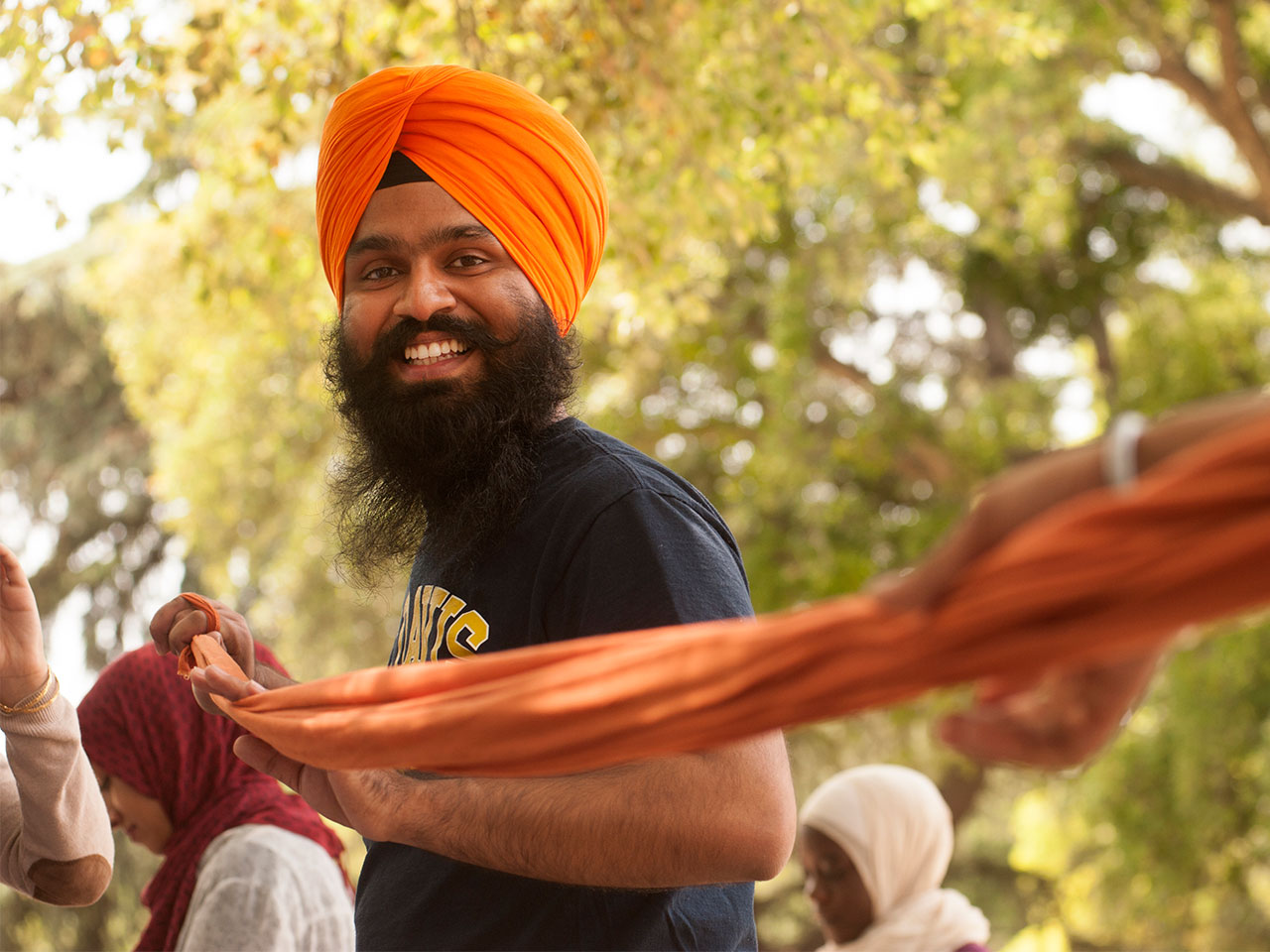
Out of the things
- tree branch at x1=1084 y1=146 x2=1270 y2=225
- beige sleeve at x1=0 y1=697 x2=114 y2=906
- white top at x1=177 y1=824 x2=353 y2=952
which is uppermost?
tree branch at x1=1084 y1=146 x2=1270 y2=225

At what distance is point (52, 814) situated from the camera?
A: 2.48 m

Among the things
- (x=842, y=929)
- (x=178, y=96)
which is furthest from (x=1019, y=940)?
(x=178, y=96)

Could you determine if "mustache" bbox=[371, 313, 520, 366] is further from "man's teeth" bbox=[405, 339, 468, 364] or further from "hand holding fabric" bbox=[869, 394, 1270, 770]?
"hand holding fabric" bbox=[869, 394, 1270, 770]

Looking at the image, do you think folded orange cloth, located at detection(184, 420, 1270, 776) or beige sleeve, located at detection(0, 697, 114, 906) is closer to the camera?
folded orange cloth, located at detection(184, 420, 1270, 776)

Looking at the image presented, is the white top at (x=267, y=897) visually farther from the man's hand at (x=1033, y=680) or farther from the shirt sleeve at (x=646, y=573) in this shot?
the man's hand at (x=1033, y=680)

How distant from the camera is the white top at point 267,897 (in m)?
2.78

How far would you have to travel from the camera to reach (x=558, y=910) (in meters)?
1.88

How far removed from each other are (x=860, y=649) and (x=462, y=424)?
1.17 m

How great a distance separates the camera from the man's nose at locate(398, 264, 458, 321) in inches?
90.0

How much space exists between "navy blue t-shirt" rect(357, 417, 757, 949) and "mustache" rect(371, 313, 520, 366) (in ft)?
0.87

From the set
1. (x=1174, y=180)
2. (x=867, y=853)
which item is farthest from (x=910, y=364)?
(x=867, y=853)

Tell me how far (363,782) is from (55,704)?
0.87 m

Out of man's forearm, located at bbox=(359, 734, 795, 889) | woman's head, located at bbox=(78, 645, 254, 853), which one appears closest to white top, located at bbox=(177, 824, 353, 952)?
woman's head, located at bbox=(78, 645, 254, 853)

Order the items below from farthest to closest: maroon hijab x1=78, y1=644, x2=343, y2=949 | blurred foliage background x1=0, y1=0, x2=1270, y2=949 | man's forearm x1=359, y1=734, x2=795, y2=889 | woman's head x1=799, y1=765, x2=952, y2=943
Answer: blurred foliage background x1=0, y1=0, x2=1270, y2=949, woman's head x1=799, y1=765, x2=952, y2=943, maroon hijab x1=78, y1=644, x2=343, y2=949, man's forearm x1=359, y1=734, x2=795, y2=889
